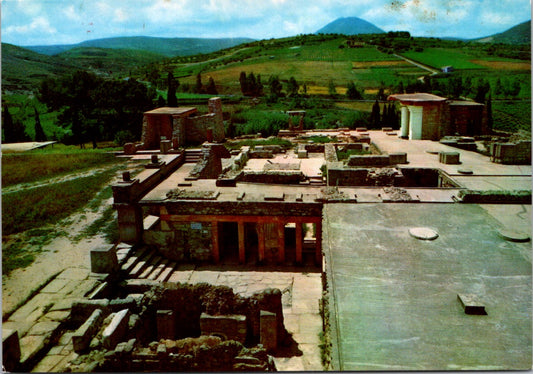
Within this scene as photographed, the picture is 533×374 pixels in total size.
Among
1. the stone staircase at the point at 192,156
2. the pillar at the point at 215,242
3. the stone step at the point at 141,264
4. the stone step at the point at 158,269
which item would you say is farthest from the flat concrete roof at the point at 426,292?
the stone staircase at the point at 192,156

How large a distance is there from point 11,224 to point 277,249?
10.1 meters

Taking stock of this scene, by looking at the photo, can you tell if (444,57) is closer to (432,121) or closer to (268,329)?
(432,121)

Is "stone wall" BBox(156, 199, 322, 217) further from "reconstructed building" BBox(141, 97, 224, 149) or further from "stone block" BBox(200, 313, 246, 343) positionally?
"reconstructed building" BBox(141, 97, 224, 149)

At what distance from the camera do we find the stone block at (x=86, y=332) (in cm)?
975

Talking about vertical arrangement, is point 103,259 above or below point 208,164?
below

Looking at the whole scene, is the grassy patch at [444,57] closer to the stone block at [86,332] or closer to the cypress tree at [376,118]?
the cypress tree at [376,118]

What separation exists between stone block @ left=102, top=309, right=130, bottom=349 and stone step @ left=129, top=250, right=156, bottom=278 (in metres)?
3.09

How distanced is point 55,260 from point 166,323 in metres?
5.00

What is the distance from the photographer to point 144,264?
1447 centimetres

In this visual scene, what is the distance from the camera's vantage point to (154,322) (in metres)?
11.4

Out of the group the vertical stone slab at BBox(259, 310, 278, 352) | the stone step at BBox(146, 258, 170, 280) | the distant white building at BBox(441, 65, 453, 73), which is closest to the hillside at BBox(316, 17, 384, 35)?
the stone step at BBox(146, 258, 170, 280)

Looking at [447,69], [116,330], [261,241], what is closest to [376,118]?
[447,69]

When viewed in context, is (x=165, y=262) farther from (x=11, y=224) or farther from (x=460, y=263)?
(x=460, y=263)

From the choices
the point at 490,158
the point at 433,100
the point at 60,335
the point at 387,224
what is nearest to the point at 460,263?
the point at 387,224
